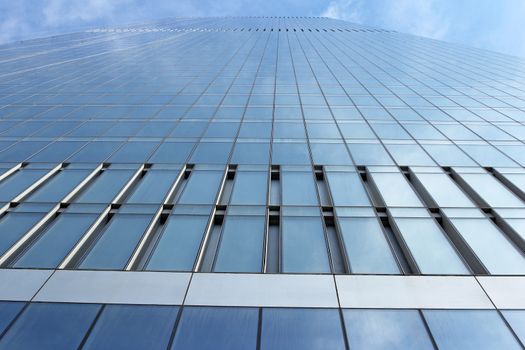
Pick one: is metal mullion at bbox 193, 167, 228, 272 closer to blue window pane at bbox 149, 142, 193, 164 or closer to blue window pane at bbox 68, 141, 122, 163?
blue window pane at bbox 149, 142, 193, 164

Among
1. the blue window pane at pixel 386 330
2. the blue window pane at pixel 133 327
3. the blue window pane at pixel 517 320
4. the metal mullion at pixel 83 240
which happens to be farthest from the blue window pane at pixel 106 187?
the blue window pane at pixel 517 320

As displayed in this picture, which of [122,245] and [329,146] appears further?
[329,146]

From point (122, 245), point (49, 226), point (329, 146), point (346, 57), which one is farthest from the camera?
point (346, 57)

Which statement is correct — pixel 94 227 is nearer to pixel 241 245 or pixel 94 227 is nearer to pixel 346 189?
pixel 241 245

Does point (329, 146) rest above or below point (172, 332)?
above

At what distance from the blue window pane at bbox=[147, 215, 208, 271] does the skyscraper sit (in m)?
0.06

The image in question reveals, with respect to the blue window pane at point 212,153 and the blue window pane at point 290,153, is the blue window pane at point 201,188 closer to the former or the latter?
the blue window pane at point 212,153

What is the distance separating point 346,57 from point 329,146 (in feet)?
87.0

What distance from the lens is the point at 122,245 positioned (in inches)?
419

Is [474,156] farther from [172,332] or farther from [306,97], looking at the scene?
[172,332]

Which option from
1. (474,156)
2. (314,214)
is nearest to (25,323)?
(314,214)

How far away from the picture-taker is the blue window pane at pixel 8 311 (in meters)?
7.80

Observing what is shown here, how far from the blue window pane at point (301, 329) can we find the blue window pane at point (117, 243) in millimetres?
4842

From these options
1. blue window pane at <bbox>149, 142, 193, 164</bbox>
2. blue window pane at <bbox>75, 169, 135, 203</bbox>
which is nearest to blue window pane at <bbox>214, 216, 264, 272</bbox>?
blue window pane at <bbox>75, 169, 135, 203</bbox>
